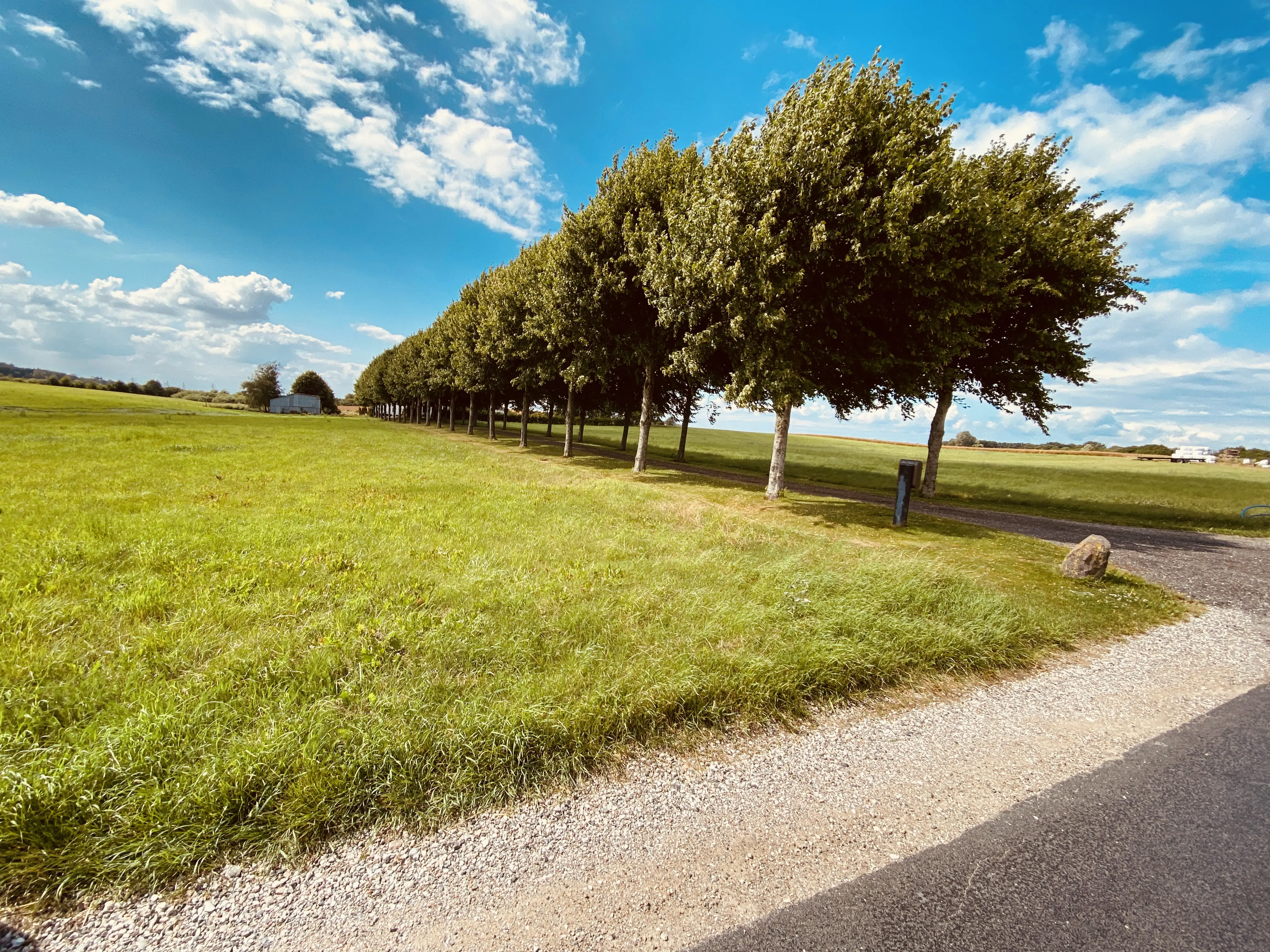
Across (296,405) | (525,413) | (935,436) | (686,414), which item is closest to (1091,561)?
(935,436)

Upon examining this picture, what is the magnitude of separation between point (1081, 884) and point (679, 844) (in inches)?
91.0

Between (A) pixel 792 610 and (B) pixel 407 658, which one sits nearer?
(B) pixel 407 658

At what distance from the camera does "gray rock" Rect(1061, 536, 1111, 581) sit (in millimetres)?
8859

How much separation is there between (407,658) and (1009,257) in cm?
2236

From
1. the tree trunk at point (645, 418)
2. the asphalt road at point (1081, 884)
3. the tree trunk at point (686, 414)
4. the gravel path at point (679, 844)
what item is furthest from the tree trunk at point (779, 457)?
the tree trunk at point (686, 414)

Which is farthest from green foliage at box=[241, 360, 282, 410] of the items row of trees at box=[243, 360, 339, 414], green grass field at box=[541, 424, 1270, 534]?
green grass field at box=[541, 424, 1270, 534]

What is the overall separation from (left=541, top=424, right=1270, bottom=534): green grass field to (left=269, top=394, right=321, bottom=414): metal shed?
9281 cm

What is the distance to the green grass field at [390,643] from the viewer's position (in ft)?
9.79

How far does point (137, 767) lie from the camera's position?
3.13m

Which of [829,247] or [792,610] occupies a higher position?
[829,247]

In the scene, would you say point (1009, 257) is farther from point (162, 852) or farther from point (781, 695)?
point (162, 852)

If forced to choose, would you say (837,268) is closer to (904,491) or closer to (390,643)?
(904,491)

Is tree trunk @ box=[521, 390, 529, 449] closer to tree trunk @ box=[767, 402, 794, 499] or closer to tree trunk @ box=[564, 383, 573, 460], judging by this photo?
tree trunk @ box=[564, 383, 573, 460]

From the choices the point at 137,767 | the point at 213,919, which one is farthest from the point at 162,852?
the point at 137,767
